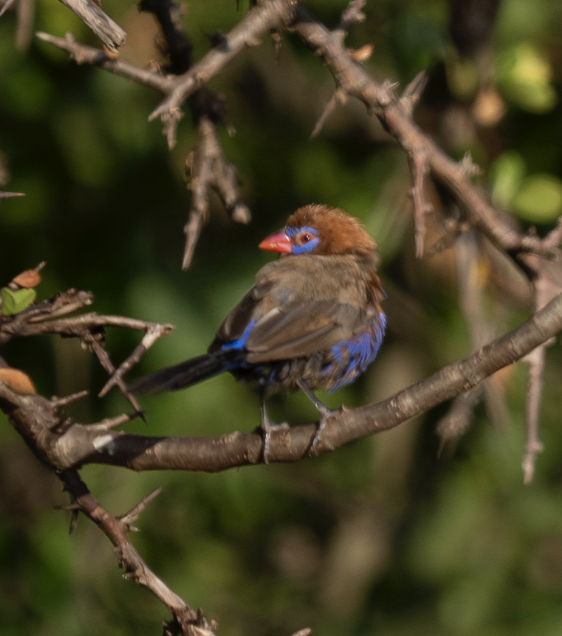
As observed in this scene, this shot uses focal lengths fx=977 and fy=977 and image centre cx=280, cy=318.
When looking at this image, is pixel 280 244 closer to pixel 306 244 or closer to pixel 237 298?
pixel 306 244

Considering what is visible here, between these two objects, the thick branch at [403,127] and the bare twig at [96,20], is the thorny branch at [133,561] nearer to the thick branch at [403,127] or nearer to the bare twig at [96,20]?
the bare twig at [96,20]

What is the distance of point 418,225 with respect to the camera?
255 centimetres

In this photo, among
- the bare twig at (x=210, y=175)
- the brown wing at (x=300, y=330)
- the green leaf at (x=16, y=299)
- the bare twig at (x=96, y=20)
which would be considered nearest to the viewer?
the bare twig at (x=96, y=20)

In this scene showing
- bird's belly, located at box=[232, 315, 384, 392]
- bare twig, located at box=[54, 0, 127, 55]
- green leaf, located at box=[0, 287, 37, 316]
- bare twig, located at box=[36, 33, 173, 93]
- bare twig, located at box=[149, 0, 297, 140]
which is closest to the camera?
bare twig, located at box=[54, 0, 127, 55]

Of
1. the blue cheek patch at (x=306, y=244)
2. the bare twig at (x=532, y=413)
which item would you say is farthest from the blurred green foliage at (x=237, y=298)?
the bare twig at (x=532, y=413)

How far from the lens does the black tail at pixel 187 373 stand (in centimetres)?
282

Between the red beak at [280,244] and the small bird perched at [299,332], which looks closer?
the small bird perched at [299,332]

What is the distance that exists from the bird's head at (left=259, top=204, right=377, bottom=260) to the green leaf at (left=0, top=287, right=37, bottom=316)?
1.78 metres

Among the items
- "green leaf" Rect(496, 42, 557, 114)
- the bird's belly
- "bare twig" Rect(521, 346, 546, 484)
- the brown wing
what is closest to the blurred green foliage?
"green leaf" Rect(496, 42, 557, 114)

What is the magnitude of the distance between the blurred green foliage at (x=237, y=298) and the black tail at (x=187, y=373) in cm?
149

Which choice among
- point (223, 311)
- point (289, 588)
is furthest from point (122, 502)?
point (289, 588)

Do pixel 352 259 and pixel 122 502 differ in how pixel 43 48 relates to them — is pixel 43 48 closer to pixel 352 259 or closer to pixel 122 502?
pixel 352 259

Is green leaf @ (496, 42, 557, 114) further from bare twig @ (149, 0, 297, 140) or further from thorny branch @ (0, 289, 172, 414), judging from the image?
thorny branch @ (0, 289, 172, 414)

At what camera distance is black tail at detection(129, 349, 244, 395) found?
9.27 feet
